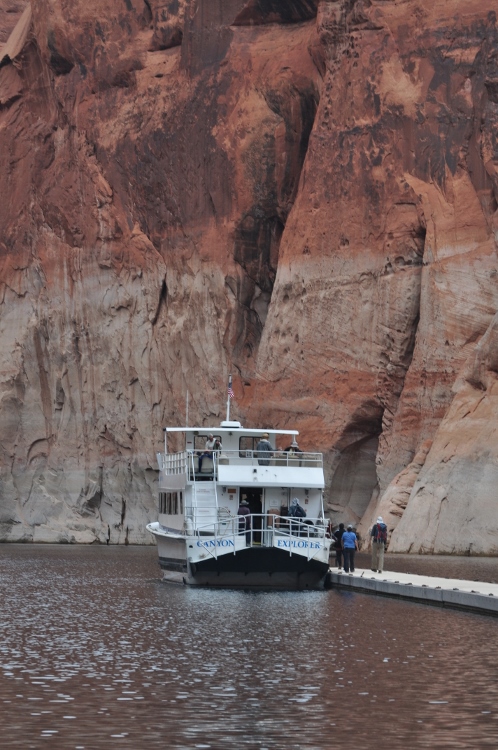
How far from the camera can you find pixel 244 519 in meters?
36.3

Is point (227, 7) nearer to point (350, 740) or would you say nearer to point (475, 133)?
point (475, 133)

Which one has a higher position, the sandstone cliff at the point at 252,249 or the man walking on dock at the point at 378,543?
the sandstone cliff at the point at 252,249

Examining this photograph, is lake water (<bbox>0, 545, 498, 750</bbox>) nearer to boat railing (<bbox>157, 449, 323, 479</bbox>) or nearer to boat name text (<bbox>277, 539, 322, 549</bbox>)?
boat name text (<bbox>277, 539, 322, 549</bbox>)

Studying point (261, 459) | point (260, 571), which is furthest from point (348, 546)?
point (260, 571)

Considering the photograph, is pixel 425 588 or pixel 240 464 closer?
pixel 425 588

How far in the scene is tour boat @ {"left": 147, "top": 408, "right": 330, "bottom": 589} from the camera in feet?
116

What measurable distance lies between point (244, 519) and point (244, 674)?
17.5 m

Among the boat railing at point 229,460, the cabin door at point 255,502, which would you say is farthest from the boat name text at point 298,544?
the boat railing at point 229,460

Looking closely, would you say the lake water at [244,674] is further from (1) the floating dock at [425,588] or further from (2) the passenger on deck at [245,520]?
(2) the passenger on deck at [245,520]

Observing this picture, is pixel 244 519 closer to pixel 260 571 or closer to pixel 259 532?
pixel 259 532

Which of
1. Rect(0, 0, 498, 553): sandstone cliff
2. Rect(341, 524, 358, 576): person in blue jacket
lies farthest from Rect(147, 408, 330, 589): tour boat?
Rect(0, 0, 498, 553): sandstone cliff

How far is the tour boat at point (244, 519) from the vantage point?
3534 centimetres

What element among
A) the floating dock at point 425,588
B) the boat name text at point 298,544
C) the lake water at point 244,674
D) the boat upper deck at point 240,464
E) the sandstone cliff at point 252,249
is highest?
the sandstone cliff at point 252,249

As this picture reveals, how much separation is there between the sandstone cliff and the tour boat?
49.4ft
